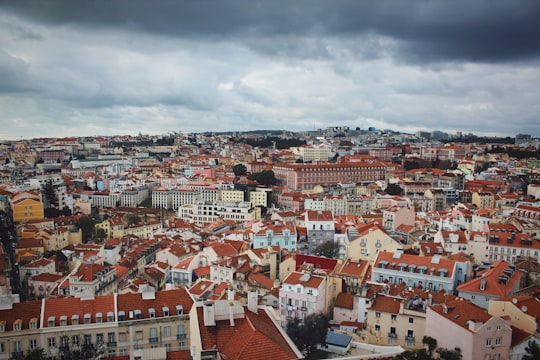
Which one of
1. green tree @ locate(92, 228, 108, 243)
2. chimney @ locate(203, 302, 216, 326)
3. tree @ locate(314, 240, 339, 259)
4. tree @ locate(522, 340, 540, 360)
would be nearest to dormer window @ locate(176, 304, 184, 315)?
chimney @ locate(203, 302, 216, 326)

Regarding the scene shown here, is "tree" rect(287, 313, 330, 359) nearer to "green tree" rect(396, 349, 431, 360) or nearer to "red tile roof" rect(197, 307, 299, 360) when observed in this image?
"green tree" rect(396, 349, 431, 360)

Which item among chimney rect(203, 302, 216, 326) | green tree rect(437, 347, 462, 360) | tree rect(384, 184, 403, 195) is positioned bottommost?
tree rect(384, 184, 403, 195)

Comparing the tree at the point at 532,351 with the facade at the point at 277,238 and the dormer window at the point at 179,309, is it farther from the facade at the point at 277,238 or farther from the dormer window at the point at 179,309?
the facade at the point at 277,238

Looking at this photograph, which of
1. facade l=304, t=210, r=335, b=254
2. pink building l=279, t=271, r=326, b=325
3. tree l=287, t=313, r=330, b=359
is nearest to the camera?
tree l=287, t=313, r=330, b=359

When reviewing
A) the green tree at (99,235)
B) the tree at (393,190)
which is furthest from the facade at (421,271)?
the tree at (393,190)

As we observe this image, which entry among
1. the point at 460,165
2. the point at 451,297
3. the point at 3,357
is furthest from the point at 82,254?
the point at 460,165

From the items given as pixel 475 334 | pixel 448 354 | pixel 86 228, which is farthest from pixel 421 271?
pixel 86 228
